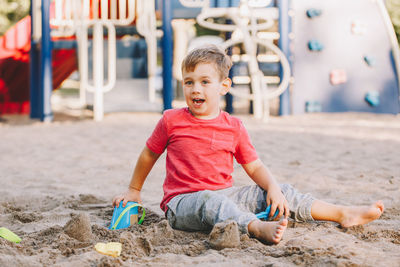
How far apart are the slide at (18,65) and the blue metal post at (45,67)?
124 centimetres

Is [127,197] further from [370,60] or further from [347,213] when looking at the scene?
[370,60]

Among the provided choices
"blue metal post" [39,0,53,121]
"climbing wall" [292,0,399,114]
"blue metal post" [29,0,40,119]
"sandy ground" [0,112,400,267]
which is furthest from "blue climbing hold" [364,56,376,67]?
"blue metal post" [29,0,40,119]

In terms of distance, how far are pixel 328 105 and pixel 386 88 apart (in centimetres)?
96

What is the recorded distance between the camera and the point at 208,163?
2234mm

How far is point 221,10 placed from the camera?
738cm

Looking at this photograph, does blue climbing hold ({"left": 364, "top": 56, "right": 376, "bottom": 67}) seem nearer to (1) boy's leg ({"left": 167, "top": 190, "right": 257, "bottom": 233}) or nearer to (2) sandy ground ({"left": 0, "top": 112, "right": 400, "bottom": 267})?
(2) sandy ground ({"left": 0, "top": 112, "right": 400, "bottom": 267})

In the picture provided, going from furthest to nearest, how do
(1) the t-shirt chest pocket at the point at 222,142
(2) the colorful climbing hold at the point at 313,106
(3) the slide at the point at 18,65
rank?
(3) the slide at the point at 18,65
(2) the colorful climbing hold at the point at 313,106
(1) the t-shirt chest pocket at the point at 222,142

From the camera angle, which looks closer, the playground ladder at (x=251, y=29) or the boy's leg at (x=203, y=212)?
the boy's leg at (x=203, y=212)

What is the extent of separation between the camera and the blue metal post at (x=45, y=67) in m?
7.37

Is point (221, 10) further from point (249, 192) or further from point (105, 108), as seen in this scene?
point (249, 192)

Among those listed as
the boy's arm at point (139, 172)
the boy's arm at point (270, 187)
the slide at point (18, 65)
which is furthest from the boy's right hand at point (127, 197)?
the slide at point (18, 65)

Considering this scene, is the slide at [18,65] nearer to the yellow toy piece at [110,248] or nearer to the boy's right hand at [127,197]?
the boy's right hand at [127,197]

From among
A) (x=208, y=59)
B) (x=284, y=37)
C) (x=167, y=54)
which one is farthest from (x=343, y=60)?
(x=208, y=59)

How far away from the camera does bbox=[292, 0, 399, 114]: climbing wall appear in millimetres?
8148
